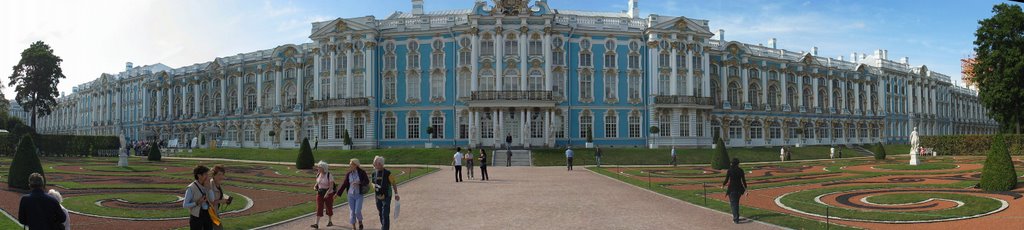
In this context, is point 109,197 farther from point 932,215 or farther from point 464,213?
point 932,215

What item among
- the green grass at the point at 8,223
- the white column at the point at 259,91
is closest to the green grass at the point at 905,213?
the green grass at the point at 8,223

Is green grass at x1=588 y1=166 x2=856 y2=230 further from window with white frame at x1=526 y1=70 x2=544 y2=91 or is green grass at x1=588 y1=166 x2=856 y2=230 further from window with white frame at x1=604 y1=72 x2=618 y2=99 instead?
window with white frame at x1=604 y1=72 x2=618 y2=99

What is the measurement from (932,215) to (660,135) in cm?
4320

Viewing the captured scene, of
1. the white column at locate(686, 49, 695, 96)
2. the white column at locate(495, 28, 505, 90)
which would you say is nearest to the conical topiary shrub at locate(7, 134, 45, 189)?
the white column at locate(495, 28, 505, 90)

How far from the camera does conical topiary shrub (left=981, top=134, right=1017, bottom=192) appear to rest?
2052cm

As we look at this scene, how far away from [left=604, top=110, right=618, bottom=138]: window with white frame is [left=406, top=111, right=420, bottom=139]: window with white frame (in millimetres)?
16466

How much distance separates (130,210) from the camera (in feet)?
54.1

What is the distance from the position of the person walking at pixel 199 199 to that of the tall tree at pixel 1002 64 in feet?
194

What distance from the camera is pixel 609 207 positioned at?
18.3 meters

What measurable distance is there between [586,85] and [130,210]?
44.9 metres

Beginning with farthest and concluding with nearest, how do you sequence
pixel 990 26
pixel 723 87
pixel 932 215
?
pixel 723 87, pixel 990 26, pixel 932 215

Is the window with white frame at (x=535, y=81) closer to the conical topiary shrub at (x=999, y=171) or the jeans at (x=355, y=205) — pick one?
the conical topiary shrub at (x=999, y=171)

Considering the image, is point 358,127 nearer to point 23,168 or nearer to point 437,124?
point 437,124

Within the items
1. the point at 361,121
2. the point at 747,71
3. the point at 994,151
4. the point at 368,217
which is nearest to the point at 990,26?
→ the point at 747,71
